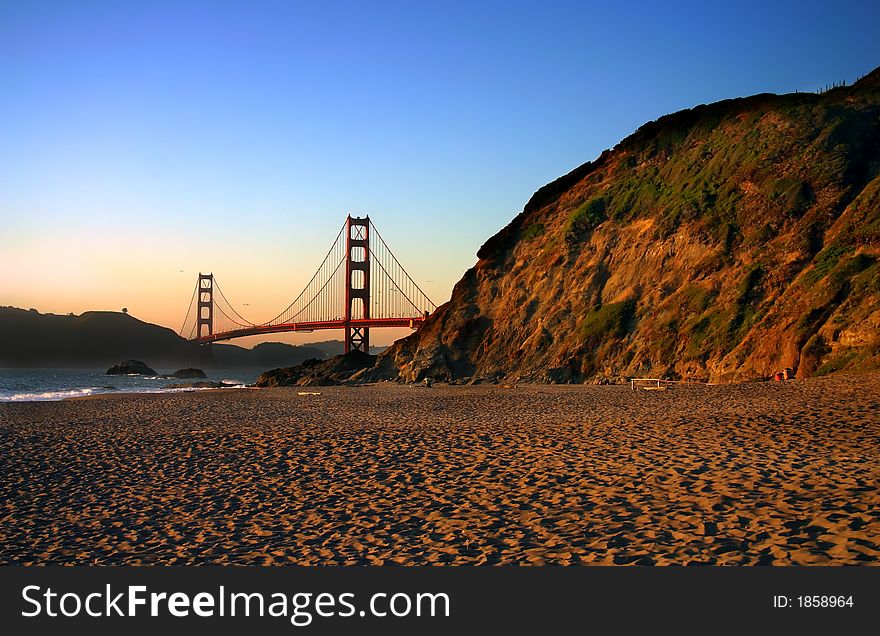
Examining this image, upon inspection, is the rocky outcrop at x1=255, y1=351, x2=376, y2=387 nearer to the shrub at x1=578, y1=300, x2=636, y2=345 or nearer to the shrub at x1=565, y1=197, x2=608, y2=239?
the shrub at x1=565, y1=197, x2=608, y2=239

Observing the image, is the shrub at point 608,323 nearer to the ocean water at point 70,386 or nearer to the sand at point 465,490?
the sand at point 465,490

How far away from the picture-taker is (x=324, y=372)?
53.3 metres

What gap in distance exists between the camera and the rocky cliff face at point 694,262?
31047 millimetres

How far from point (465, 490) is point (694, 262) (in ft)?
109

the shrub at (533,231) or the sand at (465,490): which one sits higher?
the shrub at (533,231)

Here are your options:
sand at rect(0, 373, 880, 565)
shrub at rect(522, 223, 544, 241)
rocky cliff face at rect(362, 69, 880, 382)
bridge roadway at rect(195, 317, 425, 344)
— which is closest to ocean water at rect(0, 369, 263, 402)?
bridge roadway at rect(195, 317, 425, 344)

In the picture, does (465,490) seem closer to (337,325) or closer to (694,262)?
(694,262)

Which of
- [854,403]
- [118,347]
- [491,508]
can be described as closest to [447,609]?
[491,508]

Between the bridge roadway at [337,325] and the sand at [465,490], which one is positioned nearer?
the sand at [465,490]

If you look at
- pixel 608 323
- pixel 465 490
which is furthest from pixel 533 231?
pixel 465 490

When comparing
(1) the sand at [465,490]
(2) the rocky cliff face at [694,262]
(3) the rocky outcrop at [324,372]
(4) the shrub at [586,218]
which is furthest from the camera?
(3) the rocky outcrop at [324,372]

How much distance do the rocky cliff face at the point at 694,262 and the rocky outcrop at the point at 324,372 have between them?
8.94 ft

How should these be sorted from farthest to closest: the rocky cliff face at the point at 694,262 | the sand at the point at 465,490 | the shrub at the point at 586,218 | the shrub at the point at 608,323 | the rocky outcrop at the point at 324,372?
1. the rocky outcrop at the point at 324,372
2. the shrub at the point at 586,218
3. the shrub at the point at 608,323
4. the rocky cliff face at the point at 694,262
5. the sand at the point at 465,490

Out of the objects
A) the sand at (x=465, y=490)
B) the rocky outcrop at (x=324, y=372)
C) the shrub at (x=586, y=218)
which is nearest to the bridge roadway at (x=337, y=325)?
the rocky outcrop at (x=324, y=372)
